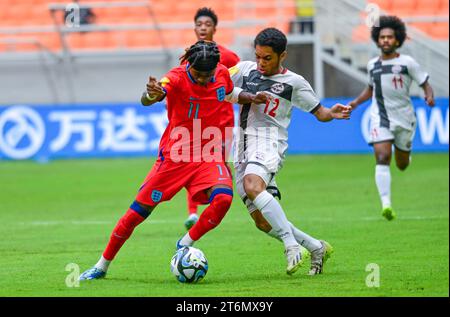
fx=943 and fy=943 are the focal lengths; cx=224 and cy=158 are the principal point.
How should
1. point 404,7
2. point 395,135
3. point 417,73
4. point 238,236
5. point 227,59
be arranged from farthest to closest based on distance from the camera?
point 404,7
point 395,135
point 417,73
point 238,236
point 227,59

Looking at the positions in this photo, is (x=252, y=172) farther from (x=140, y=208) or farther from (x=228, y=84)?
(x=140, y=208)

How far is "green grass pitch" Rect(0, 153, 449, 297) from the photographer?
295 inches

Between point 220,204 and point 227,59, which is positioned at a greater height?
point 227,59

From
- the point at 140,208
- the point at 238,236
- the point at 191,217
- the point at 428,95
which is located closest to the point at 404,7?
the point at 428,95

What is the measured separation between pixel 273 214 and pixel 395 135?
17.0ft

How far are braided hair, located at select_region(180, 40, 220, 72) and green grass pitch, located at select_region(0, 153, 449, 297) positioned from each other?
5.87 ft

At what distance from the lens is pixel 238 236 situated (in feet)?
36.4

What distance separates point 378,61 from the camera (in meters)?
12.9

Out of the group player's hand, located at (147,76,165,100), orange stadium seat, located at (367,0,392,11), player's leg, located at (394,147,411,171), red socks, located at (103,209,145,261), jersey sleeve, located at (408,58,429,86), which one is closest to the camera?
player's hand, located at (147,76,165,100)

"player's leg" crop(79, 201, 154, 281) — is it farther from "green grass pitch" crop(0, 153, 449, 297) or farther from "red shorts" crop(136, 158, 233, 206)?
"green grass pitch" crop(0, 153, 449, 297)

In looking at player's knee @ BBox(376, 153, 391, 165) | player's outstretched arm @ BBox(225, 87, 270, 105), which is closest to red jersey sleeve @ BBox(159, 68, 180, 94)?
player's outstretched arm @ BBox(225, 87, 270, 105)

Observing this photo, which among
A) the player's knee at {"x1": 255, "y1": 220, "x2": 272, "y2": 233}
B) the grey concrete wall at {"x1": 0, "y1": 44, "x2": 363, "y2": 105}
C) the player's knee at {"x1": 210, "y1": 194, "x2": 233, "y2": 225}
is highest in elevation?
the grey concrete wall at {"x1": 0, "y1": 44, "x2": 363, "y2": 105}

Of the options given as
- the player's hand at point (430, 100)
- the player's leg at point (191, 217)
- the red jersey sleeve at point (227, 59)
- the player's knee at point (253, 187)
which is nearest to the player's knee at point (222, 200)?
the player's knee at point (253, 187)

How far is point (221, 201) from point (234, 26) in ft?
50.1
